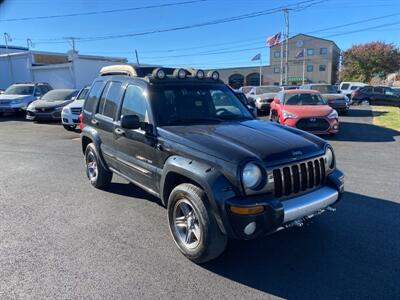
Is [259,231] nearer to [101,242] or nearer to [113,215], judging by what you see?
[101,242]

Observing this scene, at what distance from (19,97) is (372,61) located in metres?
58.6

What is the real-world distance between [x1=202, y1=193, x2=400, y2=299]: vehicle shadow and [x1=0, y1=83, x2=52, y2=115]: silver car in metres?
17.7

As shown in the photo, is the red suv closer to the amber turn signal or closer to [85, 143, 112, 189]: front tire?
[85, 143, 112, 189]: front tire

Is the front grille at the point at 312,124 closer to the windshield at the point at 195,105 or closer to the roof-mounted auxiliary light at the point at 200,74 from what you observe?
the windshield at the point at 195,105

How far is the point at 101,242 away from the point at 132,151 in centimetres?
125

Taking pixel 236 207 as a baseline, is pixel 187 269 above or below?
A: below

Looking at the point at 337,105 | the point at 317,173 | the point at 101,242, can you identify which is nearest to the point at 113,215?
the point at 101,242

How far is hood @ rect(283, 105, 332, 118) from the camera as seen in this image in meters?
10.8

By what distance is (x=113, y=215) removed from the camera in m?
4.93

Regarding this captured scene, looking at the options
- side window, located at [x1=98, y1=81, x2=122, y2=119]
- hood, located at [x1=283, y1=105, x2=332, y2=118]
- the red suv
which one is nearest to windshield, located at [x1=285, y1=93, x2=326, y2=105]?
the red suv

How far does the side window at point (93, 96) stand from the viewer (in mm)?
5757

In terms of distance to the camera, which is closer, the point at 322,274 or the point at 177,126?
the point at 322,274

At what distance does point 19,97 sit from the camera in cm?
1834

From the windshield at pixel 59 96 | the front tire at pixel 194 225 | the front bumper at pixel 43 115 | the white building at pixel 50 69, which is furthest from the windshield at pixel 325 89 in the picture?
the white building at pixel 50 69
